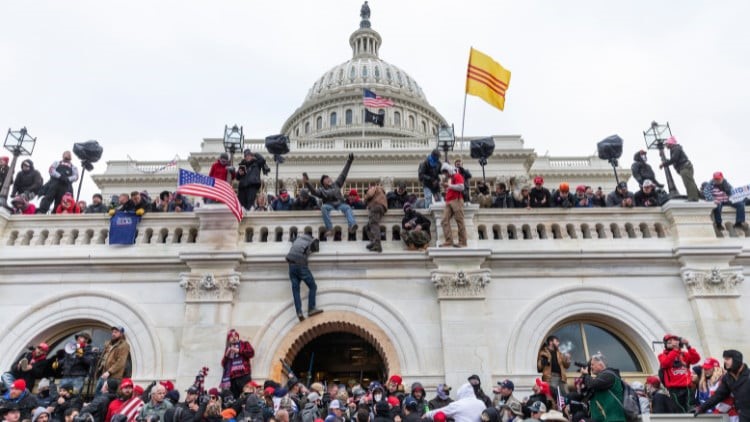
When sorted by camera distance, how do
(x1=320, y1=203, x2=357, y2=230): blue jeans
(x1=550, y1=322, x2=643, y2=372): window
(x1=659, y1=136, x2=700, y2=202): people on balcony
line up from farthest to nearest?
(x1=659, y1=136, x2=700, y2=202): people on balcony
(x1=320, y1=203, x2=357, y2=230): blue jeans
(x1=550, y1=322, x2=643, y2=372): window

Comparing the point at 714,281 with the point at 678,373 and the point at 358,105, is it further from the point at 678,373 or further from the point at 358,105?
the point at 358,105

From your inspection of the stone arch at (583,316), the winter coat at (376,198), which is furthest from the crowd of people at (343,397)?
the winter coat at (376,198)

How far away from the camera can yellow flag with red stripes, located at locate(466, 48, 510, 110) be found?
61.0 feet

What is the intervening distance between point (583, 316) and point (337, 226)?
6.21 metres

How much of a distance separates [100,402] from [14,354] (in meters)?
4.18

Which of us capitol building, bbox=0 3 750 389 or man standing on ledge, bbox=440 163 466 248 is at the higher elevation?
man standing on ledge, bbox=440 163 466 248

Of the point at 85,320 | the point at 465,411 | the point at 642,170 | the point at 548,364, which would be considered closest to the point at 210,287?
the point at 85,320

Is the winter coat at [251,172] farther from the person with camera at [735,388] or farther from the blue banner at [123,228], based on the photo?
the person with camera at [735,388]

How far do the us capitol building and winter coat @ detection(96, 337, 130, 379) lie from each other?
77 centimetres

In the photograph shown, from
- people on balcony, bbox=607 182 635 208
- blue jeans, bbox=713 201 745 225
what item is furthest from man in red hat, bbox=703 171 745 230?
people on balcony, bbox=607 182 635 208

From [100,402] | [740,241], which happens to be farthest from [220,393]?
[740,241]

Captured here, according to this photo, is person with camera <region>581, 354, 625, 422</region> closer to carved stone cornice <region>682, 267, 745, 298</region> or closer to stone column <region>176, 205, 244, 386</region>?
carved stone cornice <region>682, 267, 745, 298</region>

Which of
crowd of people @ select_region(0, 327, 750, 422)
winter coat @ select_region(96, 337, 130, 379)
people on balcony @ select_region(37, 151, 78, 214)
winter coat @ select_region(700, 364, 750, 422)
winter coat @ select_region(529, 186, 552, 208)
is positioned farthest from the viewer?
people on balcony @ select_region(37, 151, 78, 214)

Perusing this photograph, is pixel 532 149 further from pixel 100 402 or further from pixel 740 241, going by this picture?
pixel 100 402
